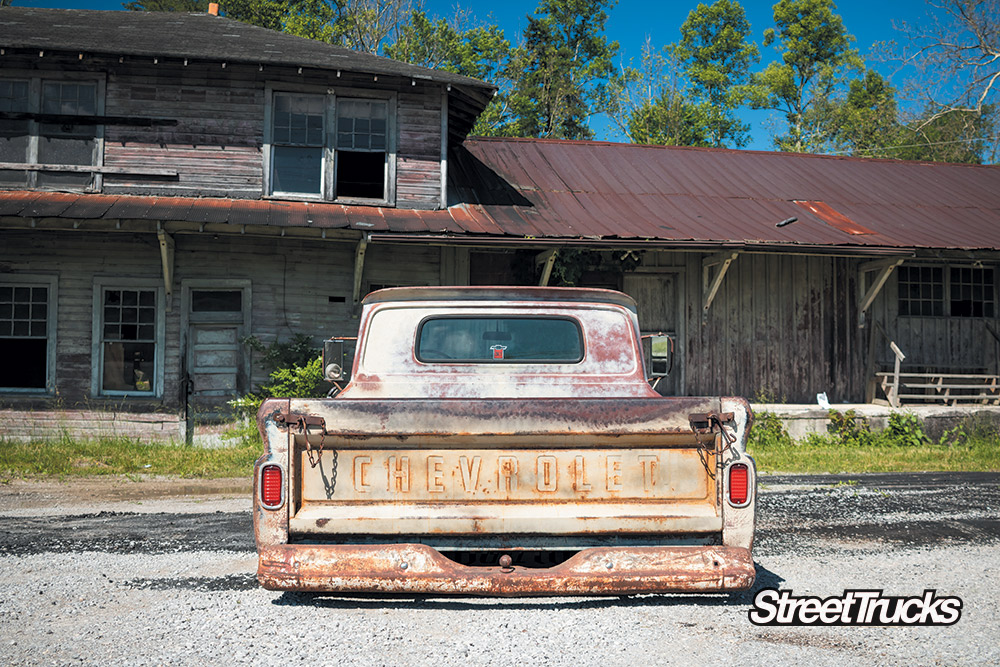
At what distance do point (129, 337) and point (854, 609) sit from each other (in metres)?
11.7

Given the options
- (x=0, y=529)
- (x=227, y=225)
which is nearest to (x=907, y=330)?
(x=227, y=225)

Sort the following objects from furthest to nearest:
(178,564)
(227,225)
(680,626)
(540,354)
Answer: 1. (227,225)
2. (178,564)
3. (540,354)
4. (680,626)

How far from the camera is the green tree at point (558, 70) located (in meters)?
34.9

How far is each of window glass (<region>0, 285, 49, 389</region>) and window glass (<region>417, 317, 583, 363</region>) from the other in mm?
10293

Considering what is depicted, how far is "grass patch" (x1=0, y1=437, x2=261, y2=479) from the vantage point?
385 inches

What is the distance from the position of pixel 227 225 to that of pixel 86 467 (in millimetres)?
3948

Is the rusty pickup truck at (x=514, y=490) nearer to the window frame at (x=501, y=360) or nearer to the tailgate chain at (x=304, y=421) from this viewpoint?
the tailgate chain at (x=304, y=421)

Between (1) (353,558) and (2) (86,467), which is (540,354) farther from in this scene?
(2) (86,467)

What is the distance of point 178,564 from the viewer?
5.24 meters

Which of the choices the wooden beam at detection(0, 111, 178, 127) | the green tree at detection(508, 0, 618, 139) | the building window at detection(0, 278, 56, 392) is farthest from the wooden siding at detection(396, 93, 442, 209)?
the green tree at detection(508, 0, 618, 139)

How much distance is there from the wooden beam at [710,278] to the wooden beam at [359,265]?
6.10 meters

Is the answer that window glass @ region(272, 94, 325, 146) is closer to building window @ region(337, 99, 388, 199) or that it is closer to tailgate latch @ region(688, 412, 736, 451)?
building window @ region(337, 99, 388, 199)

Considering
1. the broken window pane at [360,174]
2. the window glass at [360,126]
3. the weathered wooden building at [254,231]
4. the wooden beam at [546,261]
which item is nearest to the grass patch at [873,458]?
the weathered wooden building at [254,231]

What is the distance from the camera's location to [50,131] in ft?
41.5
